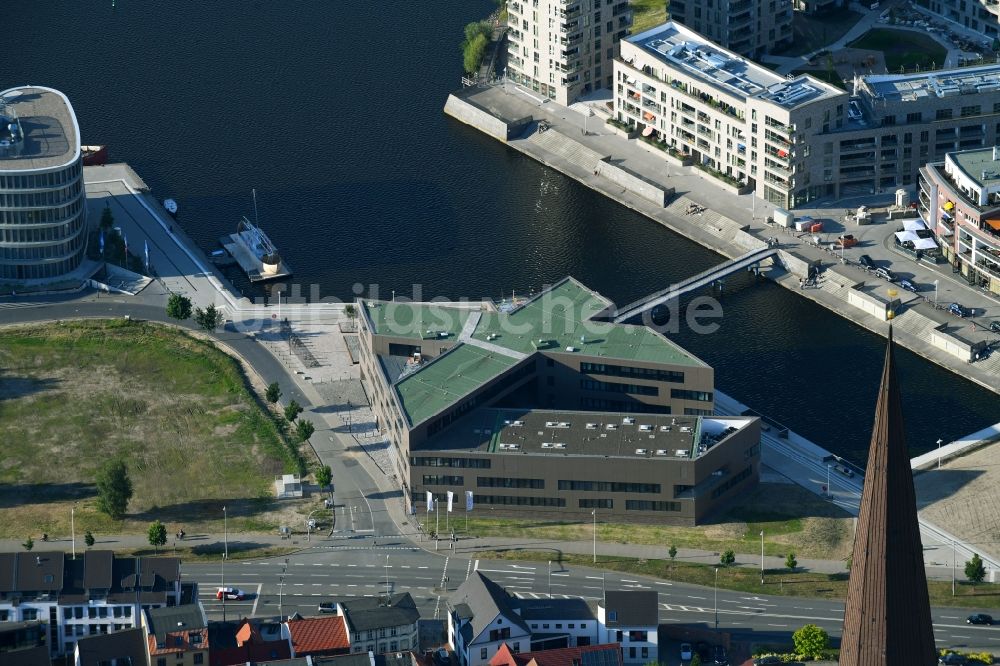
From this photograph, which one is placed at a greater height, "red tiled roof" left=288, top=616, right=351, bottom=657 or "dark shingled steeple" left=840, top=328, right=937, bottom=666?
"dark shingled steeple" left=840, top=328, right=937, bottom=666

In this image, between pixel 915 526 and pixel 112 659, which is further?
pixel 112 659

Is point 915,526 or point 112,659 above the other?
point 915,526

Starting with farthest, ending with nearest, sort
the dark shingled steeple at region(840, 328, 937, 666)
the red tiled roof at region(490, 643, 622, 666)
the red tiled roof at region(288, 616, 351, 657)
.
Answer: the red tiled roof at region(288, 616, 351, 657), the red tiled roof at region(490, 643, 622, 666), the dark shingled steeple at region(840, 328, 937, 666)

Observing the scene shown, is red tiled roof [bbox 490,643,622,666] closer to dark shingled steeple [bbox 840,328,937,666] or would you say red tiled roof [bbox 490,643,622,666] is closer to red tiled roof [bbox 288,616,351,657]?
red tiled roof [bbox 288,616,351,657]

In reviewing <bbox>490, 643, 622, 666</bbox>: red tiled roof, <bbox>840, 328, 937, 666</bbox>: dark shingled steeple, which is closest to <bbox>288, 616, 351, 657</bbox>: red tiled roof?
<bbox>490, 643, 622, 666</bbox>: red tiled roof

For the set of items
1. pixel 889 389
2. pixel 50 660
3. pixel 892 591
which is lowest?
pixel 50 660

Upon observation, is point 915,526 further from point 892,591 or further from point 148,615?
point 148,615

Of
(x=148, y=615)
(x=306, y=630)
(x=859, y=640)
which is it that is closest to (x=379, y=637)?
(x=306, y=630)
